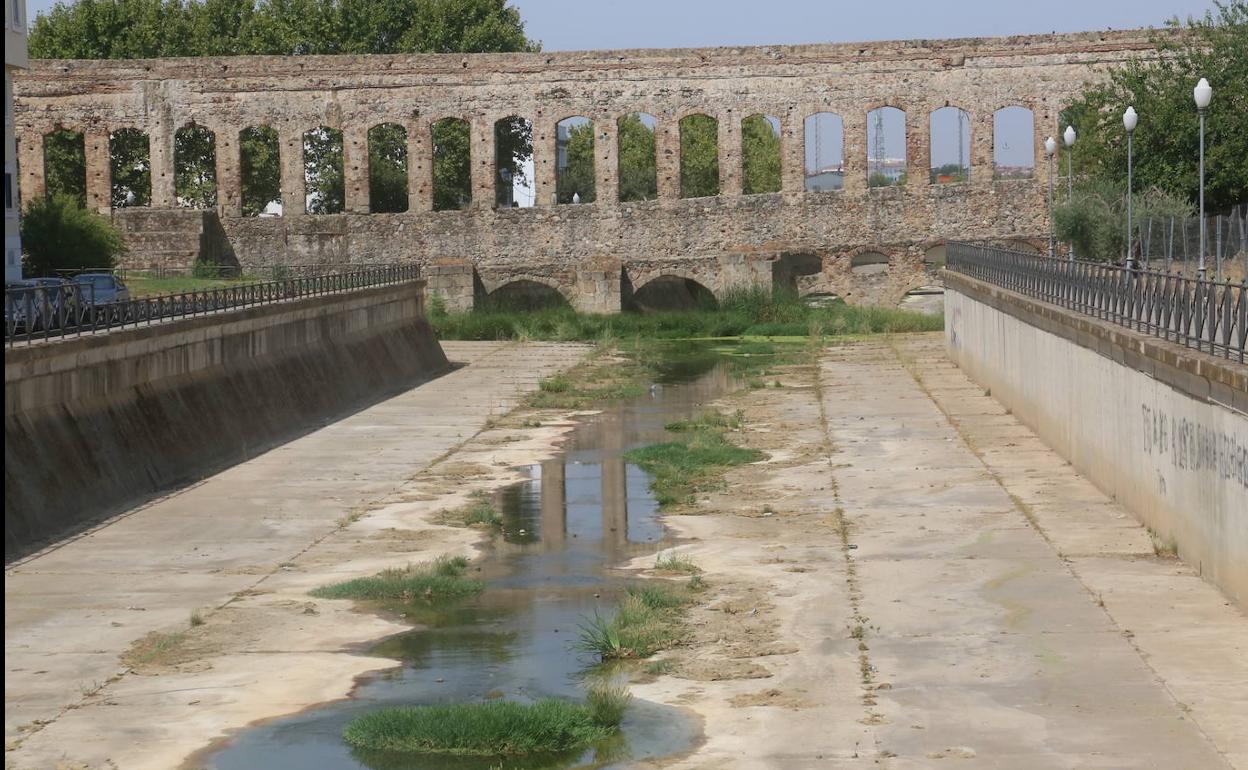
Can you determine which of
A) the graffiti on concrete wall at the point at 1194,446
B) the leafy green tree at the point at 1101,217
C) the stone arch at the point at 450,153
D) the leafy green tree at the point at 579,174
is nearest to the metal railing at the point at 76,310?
the graffiti on concrete wall at the point at 1194,446

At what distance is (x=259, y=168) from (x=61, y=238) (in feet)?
81.5

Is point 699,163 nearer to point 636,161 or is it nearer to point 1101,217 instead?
point 636,161

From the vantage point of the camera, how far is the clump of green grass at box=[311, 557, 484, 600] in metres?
15.6

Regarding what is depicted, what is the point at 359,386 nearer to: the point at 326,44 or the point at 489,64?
the point at 489,64

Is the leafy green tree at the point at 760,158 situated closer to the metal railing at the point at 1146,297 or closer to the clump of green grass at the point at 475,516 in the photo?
the metal railing at the point at 1146,297

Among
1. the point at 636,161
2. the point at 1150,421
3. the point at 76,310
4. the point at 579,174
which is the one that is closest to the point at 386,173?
the point at 579,174

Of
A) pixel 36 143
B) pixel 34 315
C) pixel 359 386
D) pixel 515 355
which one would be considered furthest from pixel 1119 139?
pixel 36 143

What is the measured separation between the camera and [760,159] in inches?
4003

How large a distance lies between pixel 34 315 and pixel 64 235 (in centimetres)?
2589

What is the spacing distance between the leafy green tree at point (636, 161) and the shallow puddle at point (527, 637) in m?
62.8

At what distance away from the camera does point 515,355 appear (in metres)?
47.7

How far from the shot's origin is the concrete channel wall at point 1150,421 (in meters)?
14.3

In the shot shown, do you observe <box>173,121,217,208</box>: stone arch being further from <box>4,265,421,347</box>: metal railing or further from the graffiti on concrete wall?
the graffiti on concrete wall

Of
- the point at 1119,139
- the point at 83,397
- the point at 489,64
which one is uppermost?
the point at 489,64
